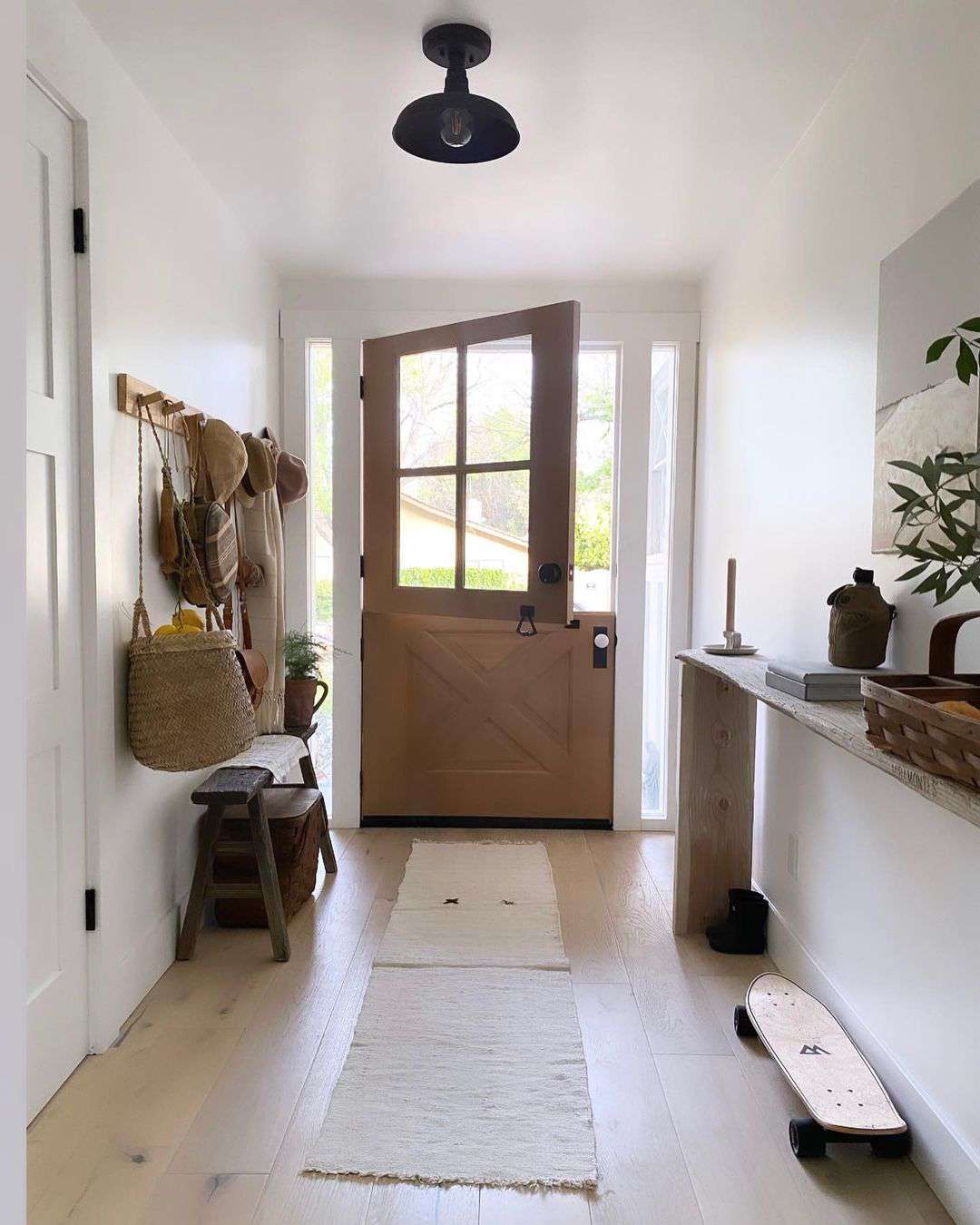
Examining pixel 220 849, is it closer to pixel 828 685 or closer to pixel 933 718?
pixel 828 685

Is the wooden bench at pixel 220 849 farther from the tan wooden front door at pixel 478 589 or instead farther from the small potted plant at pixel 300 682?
the tan wooden front door at pixel 478 589

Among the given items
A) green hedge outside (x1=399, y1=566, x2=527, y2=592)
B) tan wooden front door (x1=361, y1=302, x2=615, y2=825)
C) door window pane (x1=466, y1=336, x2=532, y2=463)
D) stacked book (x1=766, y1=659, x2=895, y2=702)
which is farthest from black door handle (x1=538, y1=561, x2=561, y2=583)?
stacked book (x1=766, y1=659, x2=895, y2=702)

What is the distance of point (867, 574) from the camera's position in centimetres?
192

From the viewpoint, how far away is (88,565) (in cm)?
212

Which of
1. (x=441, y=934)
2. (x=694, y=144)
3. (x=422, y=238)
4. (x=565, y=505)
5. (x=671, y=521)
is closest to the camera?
(x=694, y=144)

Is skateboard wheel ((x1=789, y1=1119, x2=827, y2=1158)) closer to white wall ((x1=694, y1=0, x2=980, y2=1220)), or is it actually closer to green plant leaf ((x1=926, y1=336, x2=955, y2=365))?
white wall ((x1=694, y1=0, x2=980, y2=1220))

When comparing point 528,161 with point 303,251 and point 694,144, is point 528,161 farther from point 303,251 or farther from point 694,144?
point 303,251

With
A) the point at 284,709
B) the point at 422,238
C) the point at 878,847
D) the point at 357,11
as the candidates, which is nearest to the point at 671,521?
the point at 422,238

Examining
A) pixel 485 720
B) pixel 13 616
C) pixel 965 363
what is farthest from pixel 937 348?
pixel 485 720

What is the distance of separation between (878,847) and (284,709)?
84.9 inches

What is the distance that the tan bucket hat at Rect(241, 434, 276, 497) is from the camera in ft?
10.3

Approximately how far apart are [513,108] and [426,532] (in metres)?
1.57

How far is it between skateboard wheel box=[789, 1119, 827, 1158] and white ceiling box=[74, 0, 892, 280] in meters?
2.27

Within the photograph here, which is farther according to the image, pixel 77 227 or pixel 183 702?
pixel 183 702
